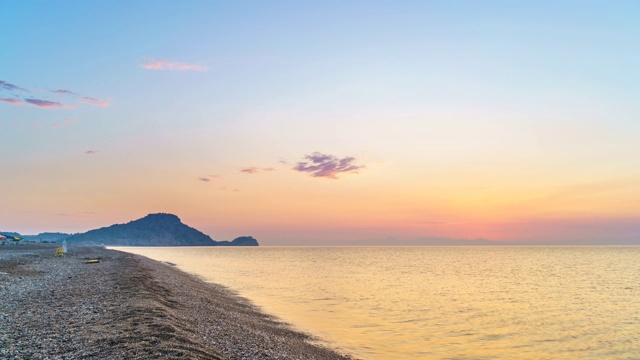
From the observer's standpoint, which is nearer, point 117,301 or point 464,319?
point 117,301

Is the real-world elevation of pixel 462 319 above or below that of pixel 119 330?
below

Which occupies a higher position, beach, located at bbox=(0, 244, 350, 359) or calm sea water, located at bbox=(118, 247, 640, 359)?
beach, located at bbox=(0, 244, 350, 359)

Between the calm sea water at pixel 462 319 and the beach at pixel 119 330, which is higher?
the beach at pixel 119 330

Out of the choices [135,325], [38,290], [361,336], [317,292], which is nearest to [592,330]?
[361,336]

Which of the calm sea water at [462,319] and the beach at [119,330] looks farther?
the calm sea water at [462,319]

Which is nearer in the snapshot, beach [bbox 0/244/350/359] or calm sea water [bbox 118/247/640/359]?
beach [bbox 0/244/350/359]

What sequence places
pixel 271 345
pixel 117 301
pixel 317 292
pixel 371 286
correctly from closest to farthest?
pixel 271 345
pixel 117 301
pixel 317 292
pixel 371 286

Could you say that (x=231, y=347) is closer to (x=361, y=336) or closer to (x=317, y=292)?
(x=361, y=336)

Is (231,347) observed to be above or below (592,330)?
above

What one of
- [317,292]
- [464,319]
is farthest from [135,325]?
[317,292]

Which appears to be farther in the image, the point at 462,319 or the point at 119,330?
the point at 462,319

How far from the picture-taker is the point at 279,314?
3950 cm

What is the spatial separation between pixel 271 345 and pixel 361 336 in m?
11.2

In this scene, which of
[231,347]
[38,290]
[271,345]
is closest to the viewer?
[231,347]
